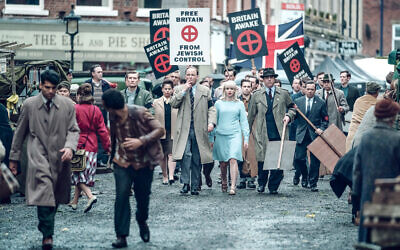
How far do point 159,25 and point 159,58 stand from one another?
1.59m

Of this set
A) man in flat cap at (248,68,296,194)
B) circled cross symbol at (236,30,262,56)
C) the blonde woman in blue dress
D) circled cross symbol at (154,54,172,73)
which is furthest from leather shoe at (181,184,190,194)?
circled cross symbol at (236,30,262,56)

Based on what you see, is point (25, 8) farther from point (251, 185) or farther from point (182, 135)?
point (182, 135)

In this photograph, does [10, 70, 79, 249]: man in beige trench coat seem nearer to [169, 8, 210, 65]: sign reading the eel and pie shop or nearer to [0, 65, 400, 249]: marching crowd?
[0, 65, 400, 249]: marching crowd

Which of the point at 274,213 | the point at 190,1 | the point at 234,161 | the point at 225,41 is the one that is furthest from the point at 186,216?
the point at 225,41

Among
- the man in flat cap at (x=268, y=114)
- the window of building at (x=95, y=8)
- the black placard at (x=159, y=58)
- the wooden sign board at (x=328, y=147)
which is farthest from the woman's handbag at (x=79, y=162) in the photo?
the window of building at (x=95, y=8)

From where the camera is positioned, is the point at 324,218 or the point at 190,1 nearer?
the point at 324,218

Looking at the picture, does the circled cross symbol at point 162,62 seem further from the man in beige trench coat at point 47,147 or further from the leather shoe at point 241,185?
the man in beige trench coat at point 47,147

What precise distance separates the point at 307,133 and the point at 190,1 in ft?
63.4

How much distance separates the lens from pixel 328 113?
713 inches

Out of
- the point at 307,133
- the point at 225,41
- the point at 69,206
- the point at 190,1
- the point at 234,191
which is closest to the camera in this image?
the point at 69,206

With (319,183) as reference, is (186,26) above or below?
above

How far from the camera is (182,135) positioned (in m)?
15.4

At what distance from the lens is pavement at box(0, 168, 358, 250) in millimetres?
10453

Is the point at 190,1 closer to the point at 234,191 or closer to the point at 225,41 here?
the point at 225,41
